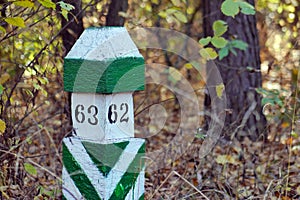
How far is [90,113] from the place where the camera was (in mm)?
2092

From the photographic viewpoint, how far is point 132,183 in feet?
7.34

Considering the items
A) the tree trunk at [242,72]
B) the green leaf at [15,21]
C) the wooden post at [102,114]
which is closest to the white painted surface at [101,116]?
the wooden post at [102,114]

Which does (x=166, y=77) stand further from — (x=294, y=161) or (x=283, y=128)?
(x=294, y=161)

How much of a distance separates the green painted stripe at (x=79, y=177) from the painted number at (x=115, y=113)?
278mm

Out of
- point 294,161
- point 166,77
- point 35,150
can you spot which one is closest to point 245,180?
point 294,161

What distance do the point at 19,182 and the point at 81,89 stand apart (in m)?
1.03

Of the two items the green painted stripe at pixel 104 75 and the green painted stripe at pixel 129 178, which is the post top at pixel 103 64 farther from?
the green painted stripe at pixel 129 178

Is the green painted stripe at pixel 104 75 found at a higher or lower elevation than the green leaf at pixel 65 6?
lower

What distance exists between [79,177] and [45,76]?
1056 millimetres

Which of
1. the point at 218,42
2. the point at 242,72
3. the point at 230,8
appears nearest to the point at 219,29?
the point at 218,42

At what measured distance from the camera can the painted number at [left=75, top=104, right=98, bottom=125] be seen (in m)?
2.08

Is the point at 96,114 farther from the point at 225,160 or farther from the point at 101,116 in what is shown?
the point at 225,160

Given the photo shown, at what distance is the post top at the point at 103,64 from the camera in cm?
206

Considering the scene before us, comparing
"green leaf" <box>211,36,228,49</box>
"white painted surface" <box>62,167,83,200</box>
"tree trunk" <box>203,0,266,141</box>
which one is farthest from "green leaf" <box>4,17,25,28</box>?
"tree trunk" <box>203,0,266,141</box>
